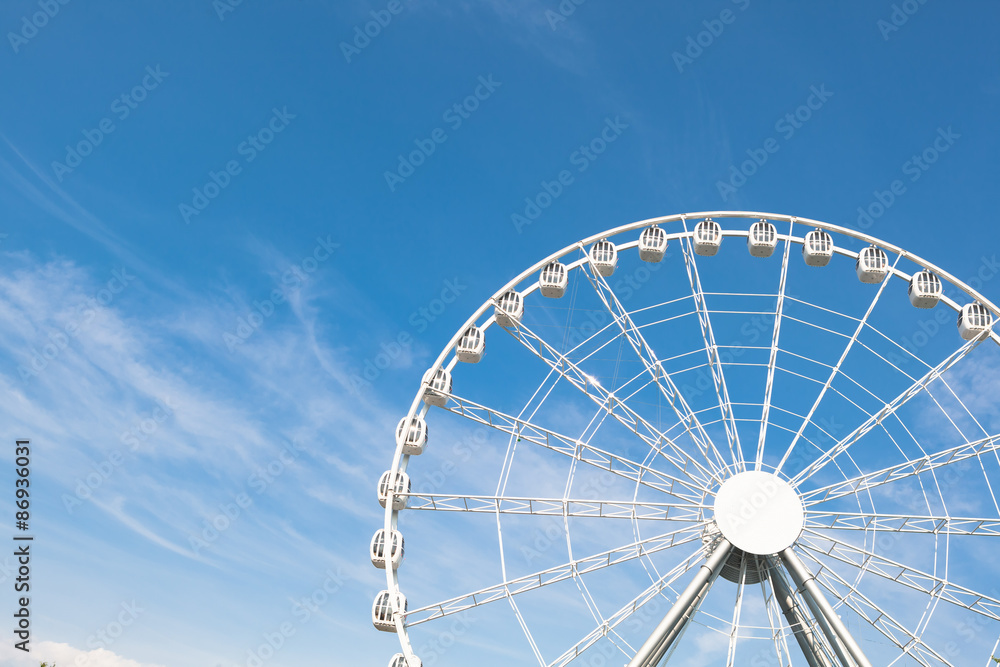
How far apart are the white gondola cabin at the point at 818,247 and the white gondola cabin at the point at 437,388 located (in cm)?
1250

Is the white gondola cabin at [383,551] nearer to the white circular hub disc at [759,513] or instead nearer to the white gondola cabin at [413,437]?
the white gondola cabin at [413,437]

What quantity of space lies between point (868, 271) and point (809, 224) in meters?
2.40

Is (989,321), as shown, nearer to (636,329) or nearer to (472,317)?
(636,329)

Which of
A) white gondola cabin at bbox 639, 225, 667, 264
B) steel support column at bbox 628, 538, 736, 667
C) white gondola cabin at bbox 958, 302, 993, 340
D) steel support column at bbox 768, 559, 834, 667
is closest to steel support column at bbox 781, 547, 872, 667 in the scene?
steel support column at bbox 768, 559, 834, 667

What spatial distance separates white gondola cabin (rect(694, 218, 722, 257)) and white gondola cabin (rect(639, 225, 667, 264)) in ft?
3.55

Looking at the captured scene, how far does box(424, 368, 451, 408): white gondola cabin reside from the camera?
1024 inches

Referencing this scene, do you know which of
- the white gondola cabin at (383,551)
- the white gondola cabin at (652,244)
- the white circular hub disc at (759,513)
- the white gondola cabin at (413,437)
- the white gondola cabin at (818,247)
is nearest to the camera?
the white circular hub disc at (759,513)

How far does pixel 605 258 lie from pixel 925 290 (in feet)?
33.5

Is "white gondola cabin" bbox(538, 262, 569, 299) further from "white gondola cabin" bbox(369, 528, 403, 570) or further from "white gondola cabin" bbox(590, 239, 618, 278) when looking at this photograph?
"white gondola cabin" bbox(369, 528, 403, 570)

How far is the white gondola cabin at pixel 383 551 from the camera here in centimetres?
2439

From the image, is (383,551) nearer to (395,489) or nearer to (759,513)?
(395,489)

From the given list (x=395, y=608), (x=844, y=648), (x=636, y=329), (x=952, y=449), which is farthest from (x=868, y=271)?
(x=395, y=608)

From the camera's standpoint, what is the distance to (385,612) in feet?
77.4

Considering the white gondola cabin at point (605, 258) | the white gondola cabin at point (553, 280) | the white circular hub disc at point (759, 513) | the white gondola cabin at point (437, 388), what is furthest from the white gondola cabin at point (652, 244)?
the white circular hub disc at point (759, 513)
